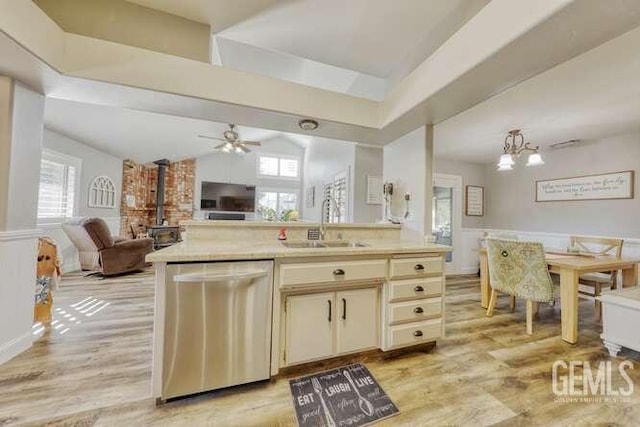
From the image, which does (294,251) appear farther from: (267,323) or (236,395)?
(236,395)

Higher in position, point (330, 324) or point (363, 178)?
point (363, 178)

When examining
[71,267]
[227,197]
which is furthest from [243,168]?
[71,267]

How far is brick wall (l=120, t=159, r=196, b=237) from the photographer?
6.70 meters

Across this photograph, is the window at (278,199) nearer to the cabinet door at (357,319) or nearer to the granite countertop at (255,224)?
the granite countertop at (255,224)

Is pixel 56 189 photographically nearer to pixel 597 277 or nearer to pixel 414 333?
pixel 414 333

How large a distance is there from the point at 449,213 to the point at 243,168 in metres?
6.03

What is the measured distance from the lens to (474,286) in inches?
162

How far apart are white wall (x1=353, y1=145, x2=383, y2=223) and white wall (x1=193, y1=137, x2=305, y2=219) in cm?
434

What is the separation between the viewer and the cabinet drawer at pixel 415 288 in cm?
192

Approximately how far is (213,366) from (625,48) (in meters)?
3.43

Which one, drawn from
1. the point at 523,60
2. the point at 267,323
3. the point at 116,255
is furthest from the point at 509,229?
the point at 116,255

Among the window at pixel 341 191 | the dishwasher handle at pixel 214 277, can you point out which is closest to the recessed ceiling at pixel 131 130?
the window at pixel 341 191

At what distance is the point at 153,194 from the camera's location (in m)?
7.52

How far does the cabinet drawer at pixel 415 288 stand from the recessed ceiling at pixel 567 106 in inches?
76.0
